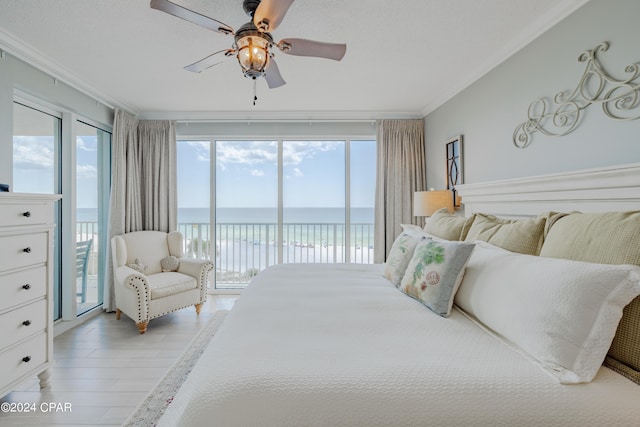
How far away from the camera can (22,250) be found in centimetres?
187

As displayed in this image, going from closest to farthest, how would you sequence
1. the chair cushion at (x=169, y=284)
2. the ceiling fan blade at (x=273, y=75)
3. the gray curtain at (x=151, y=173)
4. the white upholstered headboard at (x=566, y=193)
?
the white upholstered headboard at (x=566, y=193), the ceiling fan blade at (x=273, y=75), the chair cushion at (x=169, y=284), the gray curtain at (x=151, y=173)

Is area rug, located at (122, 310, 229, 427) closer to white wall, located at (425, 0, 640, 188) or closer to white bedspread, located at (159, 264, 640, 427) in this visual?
white bedspread, located at (159, 264, 640, 427)

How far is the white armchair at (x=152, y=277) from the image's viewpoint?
9.68 feet

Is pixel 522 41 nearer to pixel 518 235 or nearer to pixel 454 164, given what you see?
pixel 454 164

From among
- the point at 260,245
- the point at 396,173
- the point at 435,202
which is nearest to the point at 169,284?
the point at 260,245

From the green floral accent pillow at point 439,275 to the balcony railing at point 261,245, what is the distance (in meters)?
3.08

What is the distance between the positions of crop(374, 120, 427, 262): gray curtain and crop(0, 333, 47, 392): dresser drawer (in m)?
3.49

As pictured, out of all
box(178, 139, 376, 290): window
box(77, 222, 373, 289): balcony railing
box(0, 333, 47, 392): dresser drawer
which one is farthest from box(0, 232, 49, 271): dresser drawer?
box(77, 222, 373, 289): balcony railing

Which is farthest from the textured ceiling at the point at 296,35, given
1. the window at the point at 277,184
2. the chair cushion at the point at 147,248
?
the chair cushion at the point at 147,248

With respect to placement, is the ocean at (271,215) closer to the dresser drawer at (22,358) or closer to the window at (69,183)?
the window at (69,183)

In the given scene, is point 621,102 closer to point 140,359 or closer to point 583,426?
point 583,426

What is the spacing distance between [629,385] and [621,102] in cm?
154

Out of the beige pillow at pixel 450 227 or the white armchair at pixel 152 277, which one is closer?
the beige pillow at pixel 450 227

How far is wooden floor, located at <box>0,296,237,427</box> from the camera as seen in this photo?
5.96 feet
